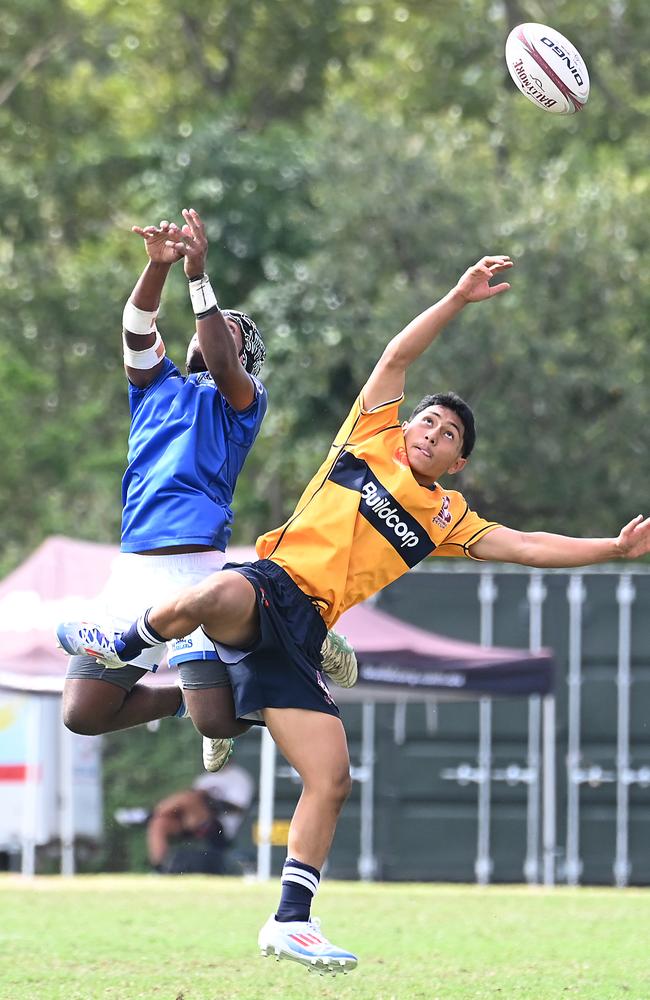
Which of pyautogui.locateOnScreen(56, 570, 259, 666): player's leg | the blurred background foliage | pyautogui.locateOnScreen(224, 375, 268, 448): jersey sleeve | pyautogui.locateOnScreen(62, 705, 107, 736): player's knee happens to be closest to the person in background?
the blurred background foliage

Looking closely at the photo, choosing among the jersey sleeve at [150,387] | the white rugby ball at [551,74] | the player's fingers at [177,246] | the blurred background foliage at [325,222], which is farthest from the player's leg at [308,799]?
the blurred background foliage at [325,222]

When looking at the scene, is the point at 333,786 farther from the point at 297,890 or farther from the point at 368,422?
the point at 368,422

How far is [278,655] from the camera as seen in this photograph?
285 inches

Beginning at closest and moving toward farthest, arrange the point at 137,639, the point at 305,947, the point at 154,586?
the point at 305,947 < the point at 137,639 < the point at 154,586

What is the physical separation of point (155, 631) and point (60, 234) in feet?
81.2

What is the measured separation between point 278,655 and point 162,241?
1.84 meters

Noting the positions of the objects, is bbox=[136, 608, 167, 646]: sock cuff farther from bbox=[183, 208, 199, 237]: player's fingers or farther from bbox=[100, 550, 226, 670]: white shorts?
bbox=[183, 208, 199, 237]: player's fingers

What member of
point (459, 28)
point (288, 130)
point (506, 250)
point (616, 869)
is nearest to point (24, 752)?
point (616, 869)

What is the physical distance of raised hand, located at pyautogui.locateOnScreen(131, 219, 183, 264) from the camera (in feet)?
24.6

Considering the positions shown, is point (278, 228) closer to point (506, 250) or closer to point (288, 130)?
point (288, 130)

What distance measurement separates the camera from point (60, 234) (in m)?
31.1

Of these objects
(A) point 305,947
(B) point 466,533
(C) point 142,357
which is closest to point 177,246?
(C) point 142,357

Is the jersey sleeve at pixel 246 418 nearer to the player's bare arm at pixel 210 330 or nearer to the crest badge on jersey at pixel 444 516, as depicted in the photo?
the player's bare arm at pixel 210 330

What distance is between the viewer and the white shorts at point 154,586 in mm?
7680
